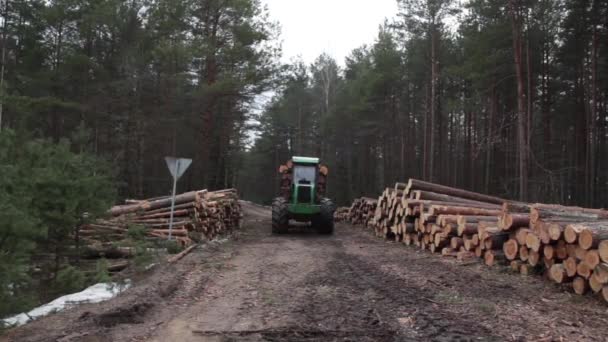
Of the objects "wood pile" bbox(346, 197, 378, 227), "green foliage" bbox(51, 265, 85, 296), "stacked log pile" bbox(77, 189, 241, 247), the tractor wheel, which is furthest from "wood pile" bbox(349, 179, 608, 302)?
"green foliage" bbox(51, 265, 85, 296)

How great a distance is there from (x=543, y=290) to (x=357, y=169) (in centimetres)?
4063

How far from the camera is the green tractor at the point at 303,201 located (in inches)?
656

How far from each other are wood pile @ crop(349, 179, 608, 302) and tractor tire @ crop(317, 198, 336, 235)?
6.62ft

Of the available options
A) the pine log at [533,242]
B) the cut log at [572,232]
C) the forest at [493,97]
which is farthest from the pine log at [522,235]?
the forest at [493,97]

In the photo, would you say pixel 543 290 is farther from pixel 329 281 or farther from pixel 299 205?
pixel 299 205

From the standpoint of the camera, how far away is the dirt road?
496 centimetres

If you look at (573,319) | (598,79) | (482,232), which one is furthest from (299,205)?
(598,79)

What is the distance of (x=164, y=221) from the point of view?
1350 cm

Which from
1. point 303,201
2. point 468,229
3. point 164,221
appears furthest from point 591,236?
point 303,201

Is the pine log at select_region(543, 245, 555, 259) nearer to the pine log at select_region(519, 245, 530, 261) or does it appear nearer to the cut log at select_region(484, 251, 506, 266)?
the pine log at select_region(519, 245, 530, 261)

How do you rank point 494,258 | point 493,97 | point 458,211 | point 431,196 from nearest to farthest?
point 494,258, point 458,211, point 431,196, point 493,97

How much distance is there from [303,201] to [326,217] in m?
0.98

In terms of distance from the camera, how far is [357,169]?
1876 inches

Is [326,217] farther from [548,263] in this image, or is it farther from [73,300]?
[73,300]
